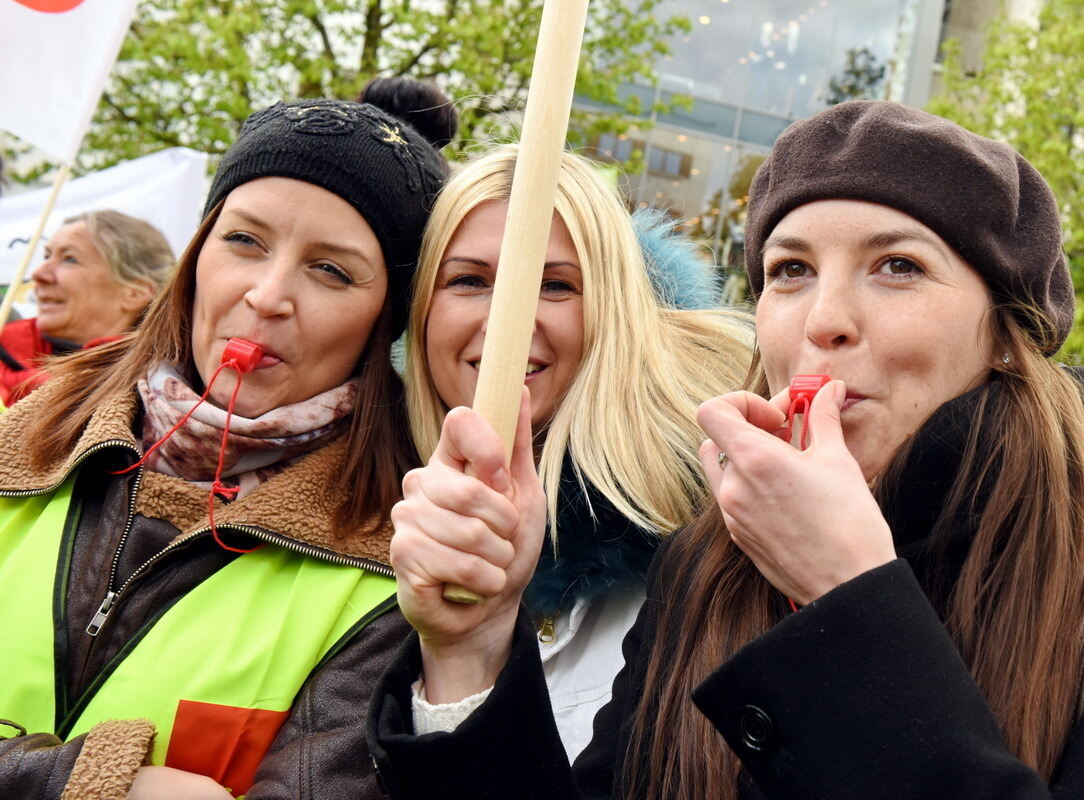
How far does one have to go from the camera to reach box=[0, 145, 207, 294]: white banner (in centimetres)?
689

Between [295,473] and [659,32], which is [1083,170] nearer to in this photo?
[659,32]

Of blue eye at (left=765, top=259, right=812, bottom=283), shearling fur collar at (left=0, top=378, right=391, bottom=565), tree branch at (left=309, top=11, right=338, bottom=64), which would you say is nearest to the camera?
blue eye at (left=765, top=259, right=812, bottom=283)

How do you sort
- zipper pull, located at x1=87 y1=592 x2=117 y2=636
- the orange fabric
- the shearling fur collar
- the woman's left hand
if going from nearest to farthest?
the woman's left hand < the orange fabric < zipper pull, located at x1=87 y1=592 x2=117 y2=636 < the shearling fur collar

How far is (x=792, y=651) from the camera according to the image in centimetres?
145

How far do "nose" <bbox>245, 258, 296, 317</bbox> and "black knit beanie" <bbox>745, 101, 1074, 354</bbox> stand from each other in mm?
1109

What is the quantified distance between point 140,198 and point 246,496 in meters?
5.00

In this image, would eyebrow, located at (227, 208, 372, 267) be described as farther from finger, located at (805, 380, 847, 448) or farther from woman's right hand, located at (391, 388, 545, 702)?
finger, located at (805, 380, 847, 448)

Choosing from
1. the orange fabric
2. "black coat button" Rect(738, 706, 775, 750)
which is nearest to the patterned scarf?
the orange fabric

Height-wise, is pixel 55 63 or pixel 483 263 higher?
pixel 55 63

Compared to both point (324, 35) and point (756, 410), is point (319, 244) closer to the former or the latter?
point (756, 410)

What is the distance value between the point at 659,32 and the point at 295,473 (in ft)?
33.0

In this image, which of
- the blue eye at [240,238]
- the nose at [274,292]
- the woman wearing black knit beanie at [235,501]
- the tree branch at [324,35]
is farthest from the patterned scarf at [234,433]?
the tree branch at [324,35]

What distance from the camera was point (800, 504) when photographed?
147cm

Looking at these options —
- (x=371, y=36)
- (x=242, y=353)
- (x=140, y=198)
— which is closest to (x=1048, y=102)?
(x=371, y=36)
